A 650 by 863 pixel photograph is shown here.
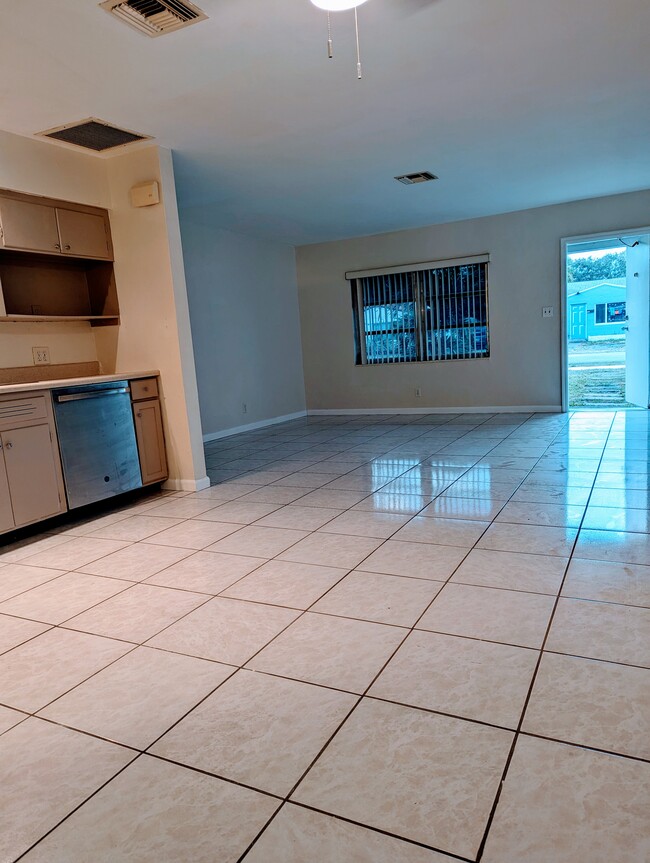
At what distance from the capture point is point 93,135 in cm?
352

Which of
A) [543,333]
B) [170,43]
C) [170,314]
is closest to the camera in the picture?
[170,43]

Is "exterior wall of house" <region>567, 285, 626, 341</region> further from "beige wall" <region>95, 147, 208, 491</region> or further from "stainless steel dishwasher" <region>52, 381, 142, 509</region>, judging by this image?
"stainless steel dishwasher" <region>52, 381, 142, 509</region>

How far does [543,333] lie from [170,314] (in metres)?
4.63

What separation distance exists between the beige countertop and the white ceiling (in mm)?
1493

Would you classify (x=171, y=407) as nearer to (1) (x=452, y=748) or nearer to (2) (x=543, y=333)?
(1) (x=452, y=748)

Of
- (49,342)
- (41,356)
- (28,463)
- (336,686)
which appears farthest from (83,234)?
(336,686)

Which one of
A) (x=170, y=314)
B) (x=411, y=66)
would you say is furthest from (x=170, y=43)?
(x=170, y=314)

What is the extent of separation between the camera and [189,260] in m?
6.00

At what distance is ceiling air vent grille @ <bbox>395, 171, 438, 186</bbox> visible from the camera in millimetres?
4855

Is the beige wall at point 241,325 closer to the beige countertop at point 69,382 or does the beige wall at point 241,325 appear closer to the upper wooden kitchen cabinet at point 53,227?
the upper wooden kitchen cabinet at point 53,227

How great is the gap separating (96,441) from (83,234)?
1.44 metres

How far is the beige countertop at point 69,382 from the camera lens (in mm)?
3084

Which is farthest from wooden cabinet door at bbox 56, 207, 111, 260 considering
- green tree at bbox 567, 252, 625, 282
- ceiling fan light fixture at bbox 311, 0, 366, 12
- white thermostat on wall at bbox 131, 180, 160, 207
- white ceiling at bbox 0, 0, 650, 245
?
green tree at bbox 567, 252, 625, 282

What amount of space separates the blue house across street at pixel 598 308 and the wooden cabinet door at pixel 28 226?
1043 cm
